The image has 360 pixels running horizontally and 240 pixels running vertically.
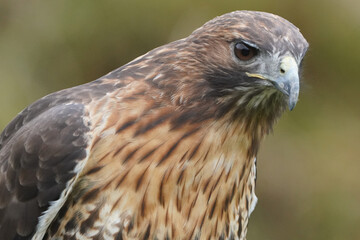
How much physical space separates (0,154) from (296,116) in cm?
364

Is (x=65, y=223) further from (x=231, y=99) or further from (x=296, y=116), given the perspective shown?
(x=296, y=116)

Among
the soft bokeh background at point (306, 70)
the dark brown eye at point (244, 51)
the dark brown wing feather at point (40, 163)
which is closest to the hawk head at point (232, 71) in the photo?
the dark brown eye at point (244, 51)

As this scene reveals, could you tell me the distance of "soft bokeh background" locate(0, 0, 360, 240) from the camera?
7285 mm

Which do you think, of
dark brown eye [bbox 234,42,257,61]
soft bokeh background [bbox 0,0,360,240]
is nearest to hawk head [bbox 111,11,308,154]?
dark brown eye [bbox 234,42,257,61]

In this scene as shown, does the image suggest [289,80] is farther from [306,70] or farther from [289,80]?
[306,70]

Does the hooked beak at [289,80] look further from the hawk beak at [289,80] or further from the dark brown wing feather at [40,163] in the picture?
the dark brown wing feather at [40,163]

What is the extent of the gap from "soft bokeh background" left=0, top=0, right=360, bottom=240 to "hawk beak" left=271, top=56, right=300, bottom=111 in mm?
3434

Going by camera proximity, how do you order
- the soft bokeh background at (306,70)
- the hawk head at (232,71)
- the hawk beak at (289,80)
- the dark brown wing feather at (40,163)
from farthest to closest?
the soft bokeh background at (306,70) → the dark brown wing feather at (40,163) → the hawk head at (232,71) → the hawk beak at (289,80)

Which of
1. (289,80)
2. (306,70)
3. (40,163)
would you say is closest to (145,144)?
(40,163)

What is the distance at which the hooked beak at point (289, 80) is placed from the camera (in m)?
3.78

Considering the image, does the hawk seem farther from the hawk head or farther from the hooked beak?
the hooked beak

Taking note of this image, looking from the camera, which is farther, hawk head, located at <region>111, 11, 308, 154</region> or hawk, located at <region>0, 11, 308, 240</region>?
hawk, located at <region>0, 11, 308, 240</region>

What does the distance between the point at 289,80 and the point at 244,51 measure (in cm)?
32

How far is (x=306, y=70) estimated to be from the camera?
7.29 meters
